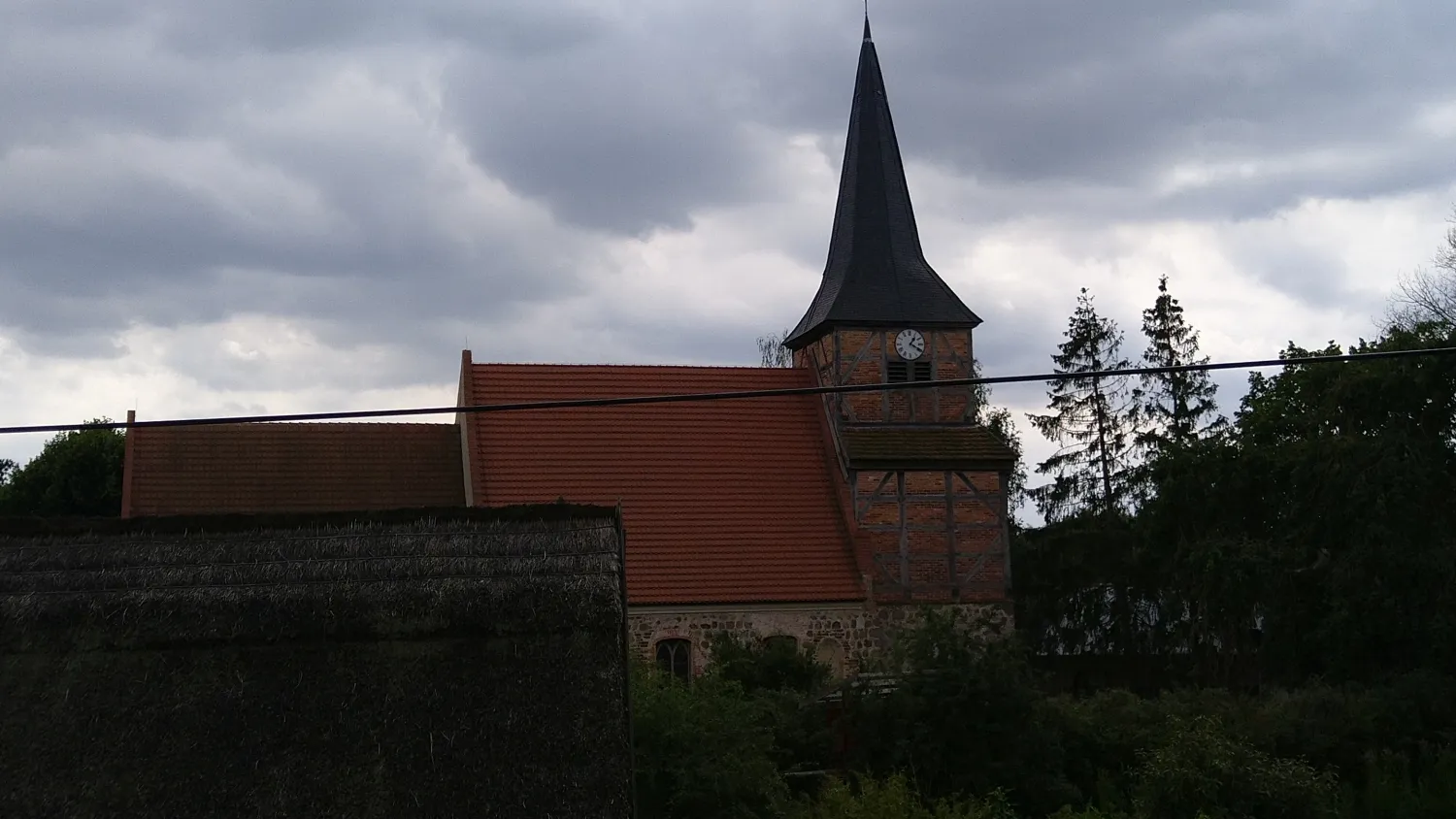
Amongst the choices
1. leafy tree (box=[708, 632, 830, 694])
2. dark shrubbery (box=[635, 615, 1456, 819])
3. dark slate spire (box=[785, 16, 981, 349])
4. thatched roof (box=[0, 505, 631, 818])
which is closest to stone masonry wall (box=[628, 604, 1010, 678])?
leafy tree (box=[708, 632, 830, 694])

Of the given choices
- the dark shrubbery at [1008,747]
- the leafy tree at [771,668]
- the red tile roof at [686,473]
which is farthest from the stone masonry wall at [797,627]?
the dark shrubbery at [1008,747]

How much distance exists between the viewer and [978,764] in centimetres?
1727

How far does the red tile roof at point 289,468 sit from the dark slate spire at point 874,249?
7.42 meters

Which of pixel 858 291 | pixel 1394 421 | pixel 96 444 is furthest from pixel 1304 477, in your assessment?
pixel 96 444

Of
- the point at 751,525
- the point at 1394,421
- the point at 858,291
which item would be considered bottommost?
the point at 751,525

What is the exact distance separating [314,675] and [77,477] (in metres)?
29.1

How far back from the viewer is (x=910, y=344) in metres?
26.2

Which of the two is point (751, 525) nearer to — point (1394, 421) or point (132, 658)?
point (1394, 421)

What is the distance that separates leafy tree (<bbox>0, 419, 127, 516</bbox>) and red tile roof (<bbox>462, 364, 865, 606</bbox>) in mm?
14399

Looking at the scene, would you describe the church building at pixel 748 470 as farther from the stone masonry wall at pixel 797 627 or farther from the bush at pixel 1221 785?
the bush at pixel 1221 785

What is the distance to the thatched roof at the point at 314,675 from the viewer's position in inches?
375

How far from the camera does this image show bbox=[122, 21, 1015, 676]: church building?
78.7ft

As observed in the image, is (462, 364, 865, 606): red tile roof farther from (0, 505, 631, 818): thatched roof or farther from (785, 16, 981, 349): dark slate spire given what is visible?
(0, 505, 631, 818): thatched roof

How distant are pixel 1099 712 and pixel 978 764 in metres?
2.99
